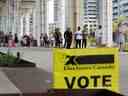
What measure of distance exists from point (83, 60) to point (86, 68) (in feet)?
0.45

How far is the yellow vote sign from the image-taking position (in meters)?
7.83

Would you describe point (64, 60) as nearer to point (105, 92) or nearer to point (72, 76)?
point (72, 76)

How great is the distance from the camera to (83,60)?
25.7 feet

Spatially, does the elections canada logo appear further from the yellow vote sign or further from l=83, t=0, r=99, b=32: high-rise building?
l=83, t=0, r=99, b=32: high-rise building

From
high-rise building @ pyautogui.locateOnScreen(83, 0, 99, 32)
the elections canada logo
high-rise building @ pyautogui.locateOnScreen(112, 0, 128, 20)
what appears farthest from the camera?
high-rise building @ pyautogui.locateOnScreen(112, 0, 128, 20)

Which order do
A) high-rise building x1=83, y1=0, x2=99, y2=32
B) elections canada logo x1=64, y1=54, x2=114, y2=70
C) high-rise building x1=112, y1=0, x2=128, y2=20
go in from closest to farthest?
elections canada logo x1=64, y1=54, x2=114, y2=70 → high-rise building x1=83, y1=0, x2=99, y2=32 → high-rise building x1=112, y1=0, x2=128, y2=20

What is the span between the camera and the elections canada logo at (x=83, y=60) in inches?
308

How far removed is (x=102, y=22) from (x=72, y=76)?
5017 centimetres

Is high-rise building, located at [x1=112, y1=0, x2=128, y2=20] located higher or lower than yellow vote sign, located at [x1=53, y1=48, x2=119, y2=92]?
higher

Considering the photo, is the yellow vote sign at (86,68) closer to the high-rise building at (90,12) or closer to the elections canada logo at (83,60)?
the elections canada logo at (83,60)

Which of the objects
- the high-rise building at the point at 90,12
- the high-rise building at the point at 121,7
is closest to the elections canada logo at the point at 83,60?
the high-rise building at the point at 90,12

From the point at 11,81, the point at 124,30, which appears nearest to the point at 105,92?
the point at 11,81

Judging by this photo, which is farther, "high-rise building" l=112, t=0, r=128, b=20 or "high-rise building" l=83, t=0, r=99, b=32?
"high-rise building" l=112, t=0, r=128, b=20

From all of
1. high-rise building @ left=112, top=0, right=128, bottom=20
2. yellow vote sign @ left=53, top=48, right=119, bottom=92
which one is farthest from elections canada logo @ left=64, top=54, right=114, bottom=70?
high-rise building @ left=112, top=0, right=128, bottom=20
